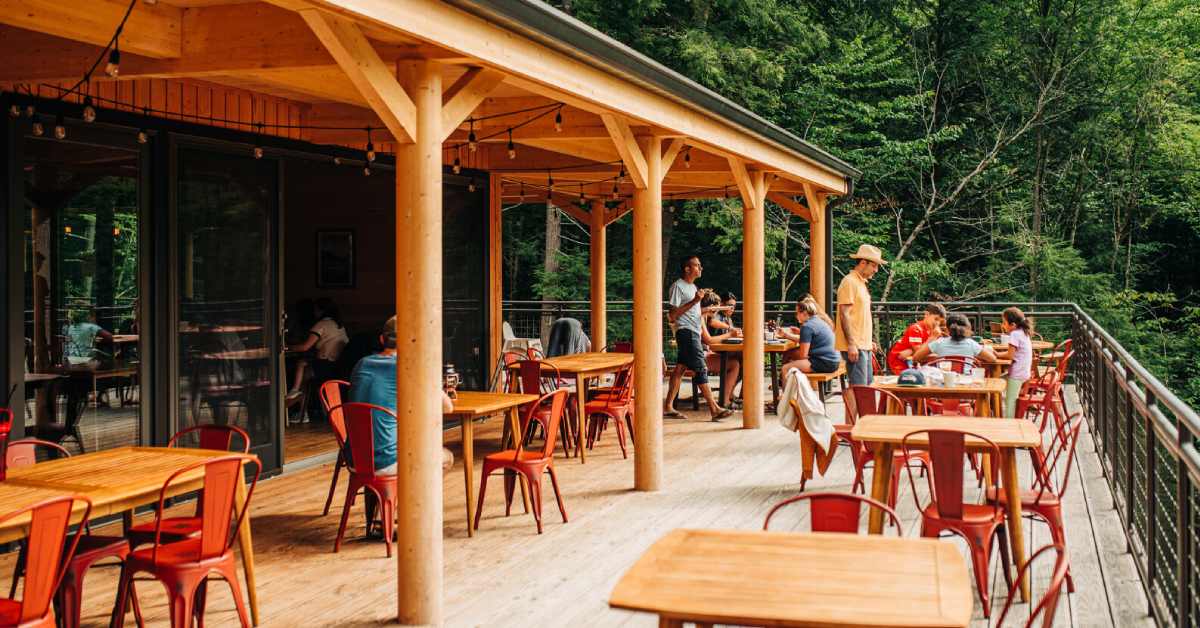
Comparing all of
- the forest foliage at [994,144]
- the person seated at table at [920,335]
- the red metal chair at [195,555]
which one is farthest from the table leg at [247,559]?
the forest foliage at [994,144]

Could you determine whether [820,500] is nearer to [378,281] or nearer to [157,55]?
[157,55]

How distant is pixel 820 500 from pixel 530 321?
17895 mm

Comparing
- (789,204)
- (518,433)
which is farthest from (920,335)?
(518,433)

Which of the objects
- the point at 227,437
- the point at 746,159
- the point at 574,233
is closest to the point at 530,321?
the point at 574,233

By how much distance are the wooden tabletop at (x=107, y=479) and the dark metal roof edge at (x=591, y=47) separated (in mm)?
2292

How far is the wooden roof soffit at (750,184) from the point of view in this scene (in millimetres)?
10195

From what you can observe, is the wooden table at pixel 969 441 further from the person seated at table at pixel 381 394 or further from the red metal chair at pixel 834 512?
the person seated at table at pixel 381 394

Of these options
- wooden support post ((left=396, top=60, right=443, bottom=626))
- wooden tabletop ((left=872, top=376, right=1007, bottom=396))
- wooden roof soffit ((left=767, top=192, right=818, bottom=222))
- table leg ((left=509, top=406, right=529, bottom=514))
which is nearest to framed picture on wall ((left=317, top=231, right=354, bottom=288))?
wooden roof soffit ((left=767, top=192, right=818, bottom=222))

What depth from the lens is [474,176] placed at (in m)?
11.6

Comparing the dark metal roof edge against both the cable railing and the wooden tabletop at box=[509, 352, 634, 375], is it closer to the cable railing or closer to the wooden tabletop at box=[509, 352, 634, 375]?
the wooden tabletop at box=[509, 352, 634, 375]

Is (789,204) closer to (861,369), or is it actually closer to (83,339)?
(861,369)

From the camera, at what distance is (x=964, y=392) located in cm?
764

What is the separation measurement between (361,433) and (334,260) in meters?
6.83

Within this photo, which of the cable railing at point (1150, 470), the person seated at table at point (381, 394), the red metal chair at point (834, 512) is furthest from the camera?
the person seated at table at point (381, 394)
